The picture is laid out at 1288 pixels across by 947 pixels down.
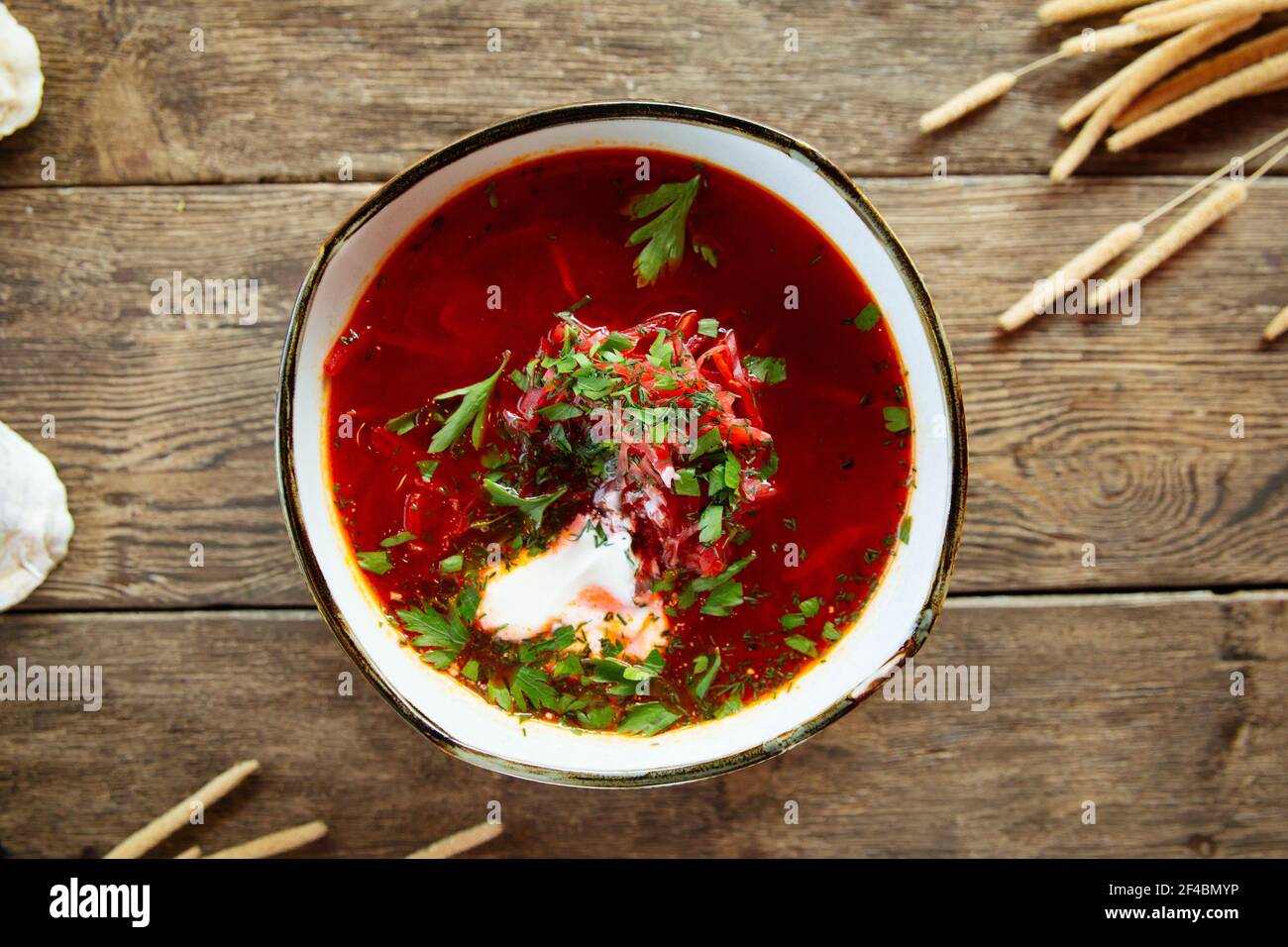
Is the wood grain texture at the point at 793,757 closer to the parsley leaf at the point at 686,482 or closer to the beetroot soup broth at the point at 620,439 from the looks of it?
the beetroot soup broth at the point at 620,439

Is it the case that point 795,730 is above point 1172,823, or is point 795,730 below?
above

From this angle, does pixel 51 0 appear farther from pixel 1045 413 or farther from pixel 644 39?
pixel 1045 413

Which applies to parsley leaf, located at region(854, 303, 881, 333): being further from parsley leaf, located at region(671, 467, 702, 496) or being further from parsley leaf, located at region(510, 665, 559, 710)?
parsley leaf, located at region(510, 665, 559, 710)

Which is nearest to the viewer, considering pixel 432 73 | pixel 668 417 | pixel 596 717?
pixel 668 417

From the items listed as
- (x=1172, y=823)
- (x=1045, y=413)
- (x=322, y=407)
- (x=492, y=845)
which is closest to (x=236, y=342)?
(x=322, y=407)

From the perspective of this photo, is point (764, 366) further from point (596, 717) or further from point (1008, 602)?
point (1008, 602)

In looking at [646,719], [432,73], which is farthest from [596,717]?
[432,73]

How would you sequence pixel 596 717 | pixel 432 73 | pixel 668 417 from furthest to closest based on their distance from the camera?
pixel 432 73 → pixel 596 717 → pixel 668 417
